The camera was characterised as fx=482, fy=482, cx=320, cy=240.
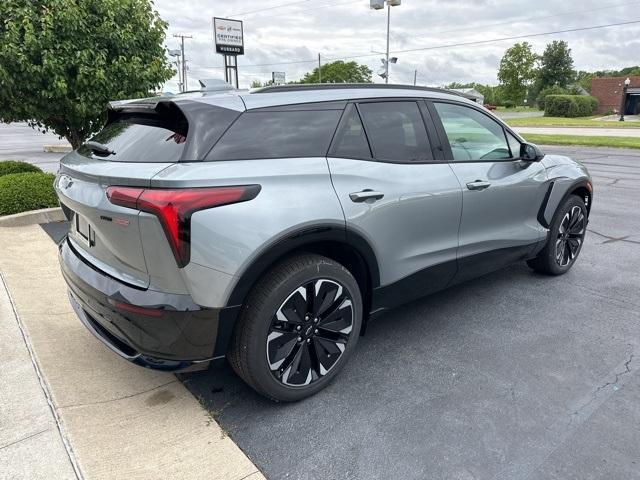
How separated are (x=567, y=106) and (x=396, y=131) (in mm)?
54853

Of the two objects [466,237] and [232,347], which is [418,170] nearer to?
[466,237]

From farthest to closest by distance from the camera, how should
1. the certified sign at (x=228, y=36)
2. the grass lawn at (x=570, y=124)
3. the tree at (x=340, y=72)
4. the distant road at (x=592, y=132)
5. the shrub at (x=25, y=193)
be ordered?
the tree at (x=340, y=72) < the grass lawn at (x=570, y=124) < the distant road at (x=592, y=132) < the certified sign at (x=228, y=36) < the shrub at (x=25, y=193)

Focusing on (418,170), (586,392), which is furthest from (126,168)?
(586,392)

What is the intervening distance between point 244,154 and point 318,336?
1.08m

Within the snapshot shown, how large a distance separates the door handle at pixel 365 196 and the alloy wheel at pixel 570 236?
2.46 m

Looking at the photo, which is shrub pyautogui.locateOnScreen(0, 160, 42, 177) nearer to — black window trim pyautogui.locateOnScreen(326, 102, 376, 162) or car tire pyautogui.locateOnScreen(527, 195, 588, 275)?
black window trim pyautogui.locateOnScreen(326, 102, 376, 162)

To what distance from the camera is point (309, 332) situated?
2.64 meters

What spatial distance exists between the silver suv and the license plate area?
0.01 m

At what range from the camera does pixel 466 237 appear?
11.3 ft

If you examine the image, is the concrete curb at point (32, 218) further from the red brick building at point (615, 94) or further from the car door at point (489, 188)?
the red brick building at point (615, 94)

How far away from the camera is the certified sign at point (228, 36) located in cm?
1330

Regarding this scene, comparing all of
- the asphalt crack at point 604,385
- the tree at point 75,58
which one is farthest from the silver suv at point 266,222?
the tree at point 75,58

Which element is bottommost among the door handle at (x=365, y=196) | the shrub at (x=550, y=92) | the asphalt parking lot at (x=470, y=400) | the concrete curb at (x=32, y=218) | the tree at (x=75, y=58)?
the asphalt parking lot at (x=470, y=400)

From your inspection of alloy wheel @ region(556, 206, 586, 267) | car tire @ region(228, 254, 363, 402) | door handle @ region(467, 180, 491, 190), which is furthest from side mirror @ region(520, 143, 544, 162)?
car tire @ region(228, 254, 363, 402)
